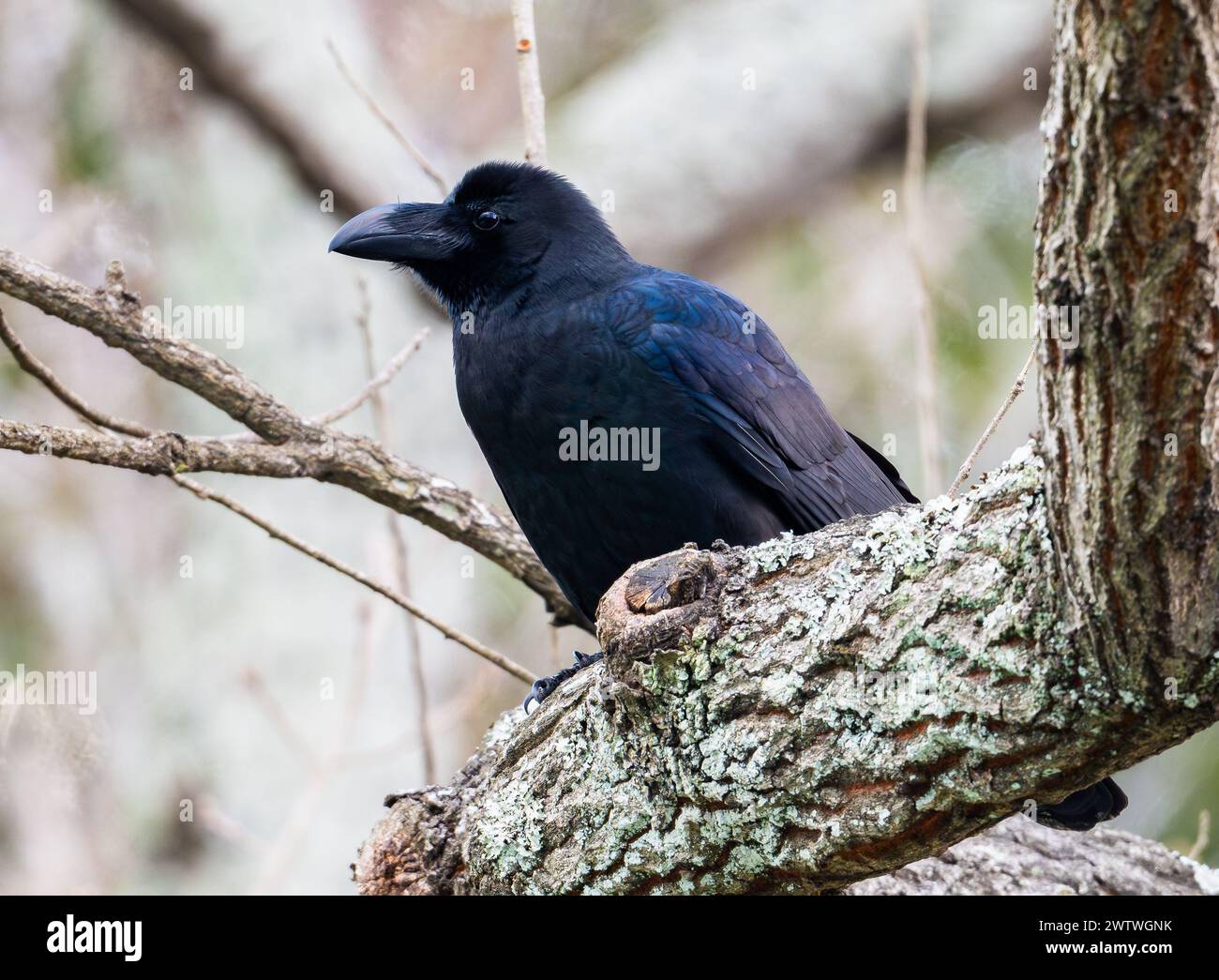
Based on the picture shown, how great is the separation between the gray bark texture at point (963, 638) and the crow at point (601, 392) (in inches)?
26.0

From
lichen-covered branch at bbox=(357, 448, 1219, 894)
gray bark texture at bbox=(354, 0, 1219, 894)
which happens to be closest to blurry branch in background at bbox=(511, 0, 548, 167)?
gray bark texture at bbox=(354, 0, 1219, 894)

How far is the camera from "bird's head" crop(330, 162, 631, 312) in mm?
4234

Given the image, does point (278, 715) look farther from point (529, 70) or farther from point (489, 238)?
point (529, 70)

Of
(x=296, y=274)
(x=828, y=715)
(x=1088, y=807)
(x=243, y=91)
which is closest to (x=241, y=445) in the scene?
(x=828, y=715)

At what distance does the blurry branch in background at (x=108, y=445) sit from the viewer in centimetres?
293

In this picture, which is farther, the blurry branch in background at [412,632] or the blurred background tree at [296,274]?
the blurred background tree at [296,274]

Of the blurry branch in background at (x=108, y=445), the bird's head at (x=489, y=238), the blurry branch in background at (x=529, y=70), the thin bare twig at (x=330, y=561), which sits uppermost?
the blurry branch in background at (x=529, y=70)

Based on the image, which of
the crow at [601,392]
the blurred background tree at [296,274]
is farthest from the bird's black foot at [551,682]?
the blurred background tree at [296,274]

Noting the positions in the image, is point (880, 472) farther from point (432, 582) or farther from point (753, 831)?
point (432, 582)

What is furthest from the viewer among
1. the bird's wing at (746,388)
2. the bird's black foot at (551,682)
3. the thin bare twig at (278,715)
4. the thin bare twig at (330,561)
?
the thin bare twig at (278,715)

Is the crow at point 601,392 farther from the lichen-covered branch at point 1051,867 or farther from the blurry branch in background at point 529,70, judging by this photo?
the lichen-covered branch at point 1051,867

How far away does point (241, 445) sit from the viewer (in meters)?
3.59

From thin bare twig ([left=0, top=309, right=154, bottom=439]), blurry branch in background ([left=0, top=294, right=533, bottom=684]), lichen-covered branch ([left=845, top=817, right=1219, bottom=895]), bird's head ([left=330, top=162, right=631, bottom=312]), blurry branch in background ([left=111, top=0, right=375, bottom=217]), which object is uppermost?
blurry branch in background ([left=111, top=0, right=375, bottom=217])

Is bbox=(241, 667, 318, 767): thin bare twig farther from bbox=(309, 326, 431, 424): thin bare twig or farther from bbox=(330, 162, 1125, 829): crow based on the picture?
bbox=(330, 162, 1125, 829): crow
